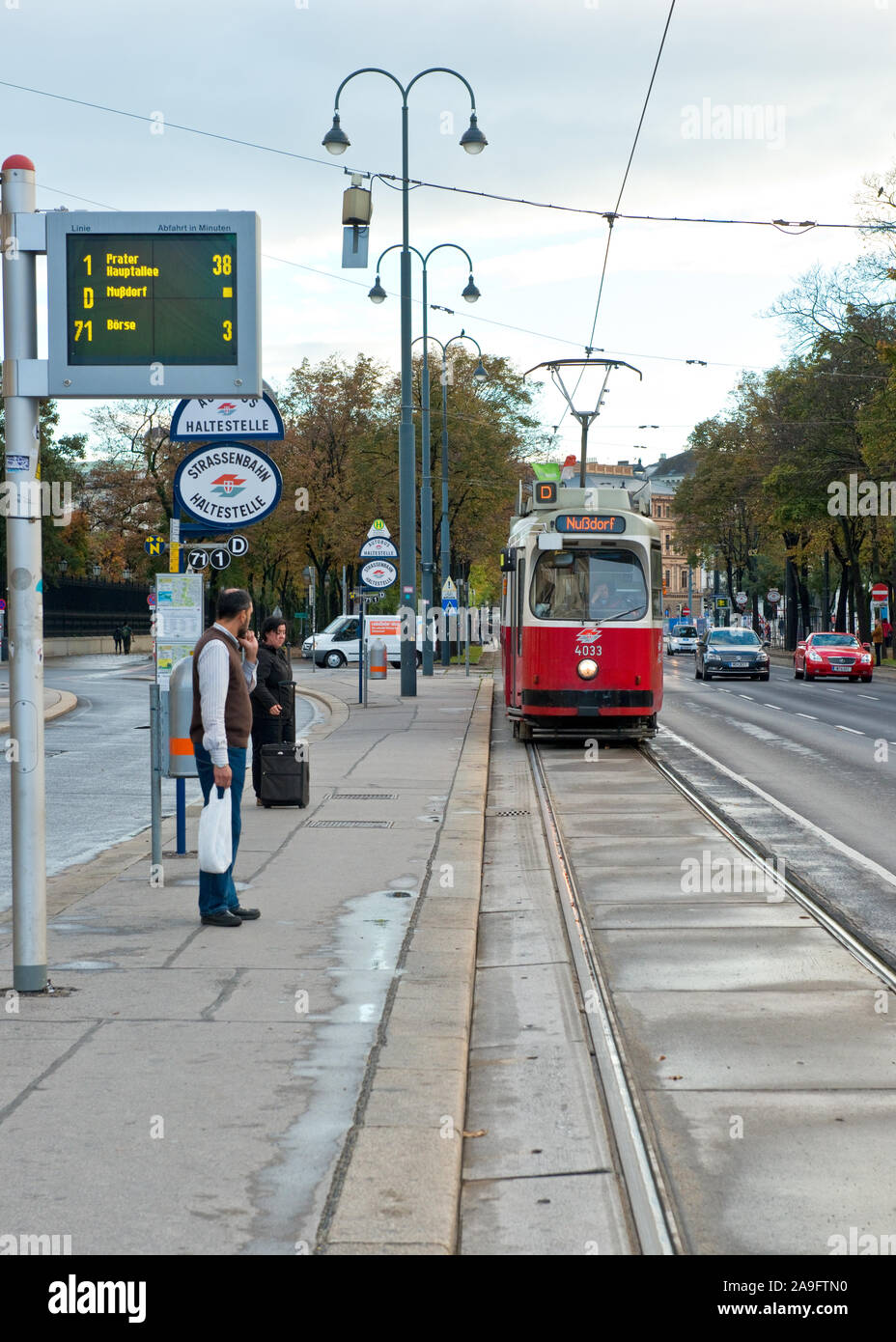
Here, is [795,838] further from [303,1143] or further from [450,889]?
[303,1143]

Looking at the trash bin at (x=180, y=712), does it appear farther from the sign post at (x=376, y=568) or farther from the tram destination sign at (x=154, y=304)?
the sign post at (x=376, y=568)

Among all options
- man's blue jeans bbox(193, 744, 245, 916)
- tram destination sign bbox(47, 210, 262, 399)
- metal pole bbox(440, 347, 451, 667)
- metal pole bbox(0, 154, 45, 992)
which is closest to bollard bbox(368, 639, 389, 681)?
metal pole bbox(440, 347, 451, 667)

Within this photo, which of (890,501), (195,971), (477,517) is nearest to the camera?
(195,971)

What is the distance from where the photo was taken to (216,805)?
8.02 meters

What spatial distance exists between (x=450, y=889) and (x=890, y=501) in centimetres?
4392

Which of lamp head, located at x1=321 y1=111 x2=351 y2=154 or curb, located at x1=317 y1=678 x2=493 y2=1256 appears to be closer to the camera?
curb, located at x1=317 y1=678 x2=493 y2=1256

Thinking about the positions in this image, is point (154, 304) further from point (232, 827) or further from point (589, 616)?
point (589, 616)

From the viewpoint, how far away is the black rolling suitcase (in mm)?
13047

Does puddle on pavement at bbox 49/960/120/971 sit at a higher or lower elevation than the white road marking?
higher

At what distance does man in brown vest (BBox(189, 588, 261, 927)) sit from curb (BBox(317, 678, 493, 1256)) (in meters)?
1.00

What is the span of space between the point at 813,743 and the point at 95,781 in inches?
384

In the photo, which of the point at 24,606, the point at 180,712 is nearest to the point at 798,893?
the point at 180,712

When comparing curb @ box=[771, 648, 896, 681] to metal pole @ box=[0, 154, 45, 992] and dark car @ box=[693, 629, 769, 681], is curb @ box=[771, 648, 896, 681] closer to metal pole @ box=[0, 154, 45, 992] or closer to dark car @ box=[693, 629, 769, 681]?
dark car @ box=[693, 629, 769, 681]
